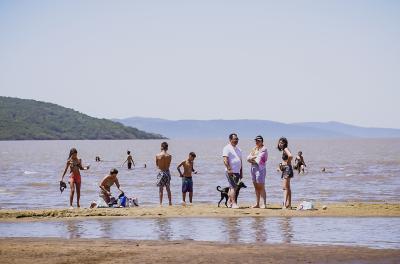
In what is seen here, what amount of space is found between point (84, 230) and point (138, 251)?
3441 millimetres

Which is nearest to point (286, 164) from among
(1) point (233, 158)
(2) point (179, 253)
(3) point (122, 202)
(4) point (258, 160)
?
(4) point (258, 160)

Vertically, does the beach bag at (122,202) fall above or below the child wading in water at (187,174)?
below

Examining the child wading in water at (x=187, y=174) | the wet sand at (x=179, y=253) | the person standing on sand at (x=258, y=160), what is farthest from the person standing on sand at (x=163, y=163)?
the wet sand at (x=179, y=253)

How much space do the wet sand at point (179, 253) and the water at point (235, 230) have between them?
0.75 m

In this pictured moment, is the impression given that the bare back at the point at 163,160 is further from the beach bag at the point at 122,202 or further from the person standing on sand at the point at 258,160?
the person standing on sand at the point at 258,160

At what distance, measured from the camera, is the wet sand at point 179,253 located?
10.5 m

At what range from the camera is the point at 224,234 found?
13516mm

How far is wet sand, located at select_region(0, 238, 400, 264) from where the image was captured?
1052 cm

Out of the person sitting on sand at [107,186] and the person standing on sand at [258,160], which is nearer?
the person standing on sand at [258,160]

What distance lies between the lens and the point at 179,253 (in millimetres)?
11148

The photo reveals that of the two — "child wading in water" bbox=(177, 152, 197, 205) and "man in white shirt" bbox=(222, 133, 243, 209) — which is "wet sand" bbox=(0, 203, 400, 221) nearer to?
"man in white shirt" bbox=(222, 133, 243, 209)

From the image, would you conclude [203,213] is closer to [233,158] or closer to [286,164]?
[233,158]

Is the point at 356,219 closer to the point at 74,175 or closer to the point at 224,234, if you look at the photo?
the point at 224,234

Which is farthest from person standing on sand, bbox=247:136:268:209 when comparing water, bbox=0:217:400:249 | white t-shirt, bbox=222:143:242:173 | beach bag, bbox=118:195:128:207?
beach bag, bbox=118:195:128:207
